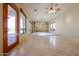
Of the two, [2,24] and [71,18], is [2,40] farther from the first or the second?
[71,18]

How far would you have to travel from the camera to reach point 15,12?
208 inches

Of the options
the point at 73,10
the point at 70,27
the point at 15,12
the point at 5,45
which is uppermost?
the point at 73,10

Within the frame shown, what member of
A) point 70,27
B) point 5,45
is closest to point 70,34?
point 70,27

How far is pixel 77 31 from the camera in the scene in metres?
7.79

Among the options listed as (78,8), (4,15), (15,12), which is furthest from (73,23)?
(4,15)

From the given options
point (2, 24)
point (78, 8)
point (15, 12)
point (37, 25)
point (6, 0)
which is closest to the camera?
point (6, 0)

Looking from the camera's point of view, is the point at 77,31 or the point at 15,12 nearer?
the point at 15,12

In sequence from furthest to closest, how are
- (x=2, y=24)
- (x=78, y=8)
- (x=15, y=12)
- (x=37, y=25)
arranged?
1. (x=37, y=25)
2. (x=78, y=8)
3. (x=15, y=12)
4. (x=2, y=24)

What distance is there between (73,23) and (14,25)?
16.2ft

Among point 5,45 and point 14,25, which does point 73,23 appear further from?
point 5,45

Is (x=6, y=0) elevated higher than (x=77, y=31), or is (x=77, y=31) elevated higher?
(x=6, y=0)

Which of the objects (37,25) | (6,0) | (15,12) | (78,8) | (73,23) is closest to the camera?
(6,0)

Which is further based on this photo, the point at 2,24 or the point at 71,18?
the point at 71,18

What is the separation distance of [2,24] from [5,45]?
702 mm
